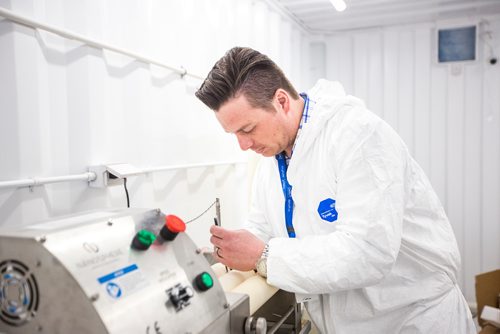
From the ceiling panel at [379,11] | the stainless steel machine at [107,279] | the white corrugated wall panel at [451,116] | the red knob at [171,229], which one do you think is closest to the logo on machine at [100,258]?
the stainless steel machine at [107,279]

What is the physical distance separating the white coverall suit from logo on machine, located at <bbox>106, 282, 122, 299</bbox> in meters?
0.49

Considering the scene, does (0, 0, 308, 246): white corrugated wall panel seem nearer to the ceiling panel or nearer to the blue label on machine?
the blue label on machine

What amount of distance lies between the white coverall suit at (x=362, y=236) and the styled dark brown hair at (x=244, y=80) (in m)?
0.16

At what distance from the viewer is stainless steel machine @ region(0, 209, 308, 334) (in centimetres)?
57

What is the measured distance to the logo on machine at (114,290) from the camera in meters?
0.60

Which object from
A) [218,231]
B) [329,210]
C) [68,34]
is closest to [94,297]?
[218,231]

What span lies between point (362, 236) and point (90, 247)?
647 mm

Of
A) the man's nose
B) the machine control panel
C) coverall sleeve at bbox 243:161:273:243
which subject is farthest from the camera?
coverall sleeve at bbox 243:161:273:243

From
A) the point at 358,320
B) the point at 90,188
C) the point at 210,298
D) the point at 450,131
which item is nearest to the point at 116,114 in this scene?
the point at 90,188

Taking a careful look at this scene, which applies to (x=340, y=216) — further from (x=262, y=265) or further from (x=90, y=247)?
(x=90, y=247)

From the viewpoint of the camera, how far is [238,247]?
1.04 meters

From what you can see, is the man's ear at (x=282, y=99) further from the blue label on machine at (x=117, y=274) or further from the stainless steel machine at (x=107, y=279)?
the blue label on machine at (x=117, y=274)

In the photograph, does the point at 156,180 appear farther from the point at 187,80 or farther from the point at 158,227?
the point at 158,227

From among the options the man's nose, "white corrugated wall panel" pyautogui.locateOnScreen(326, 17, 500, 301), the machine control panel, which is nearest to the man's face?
the man's nose
